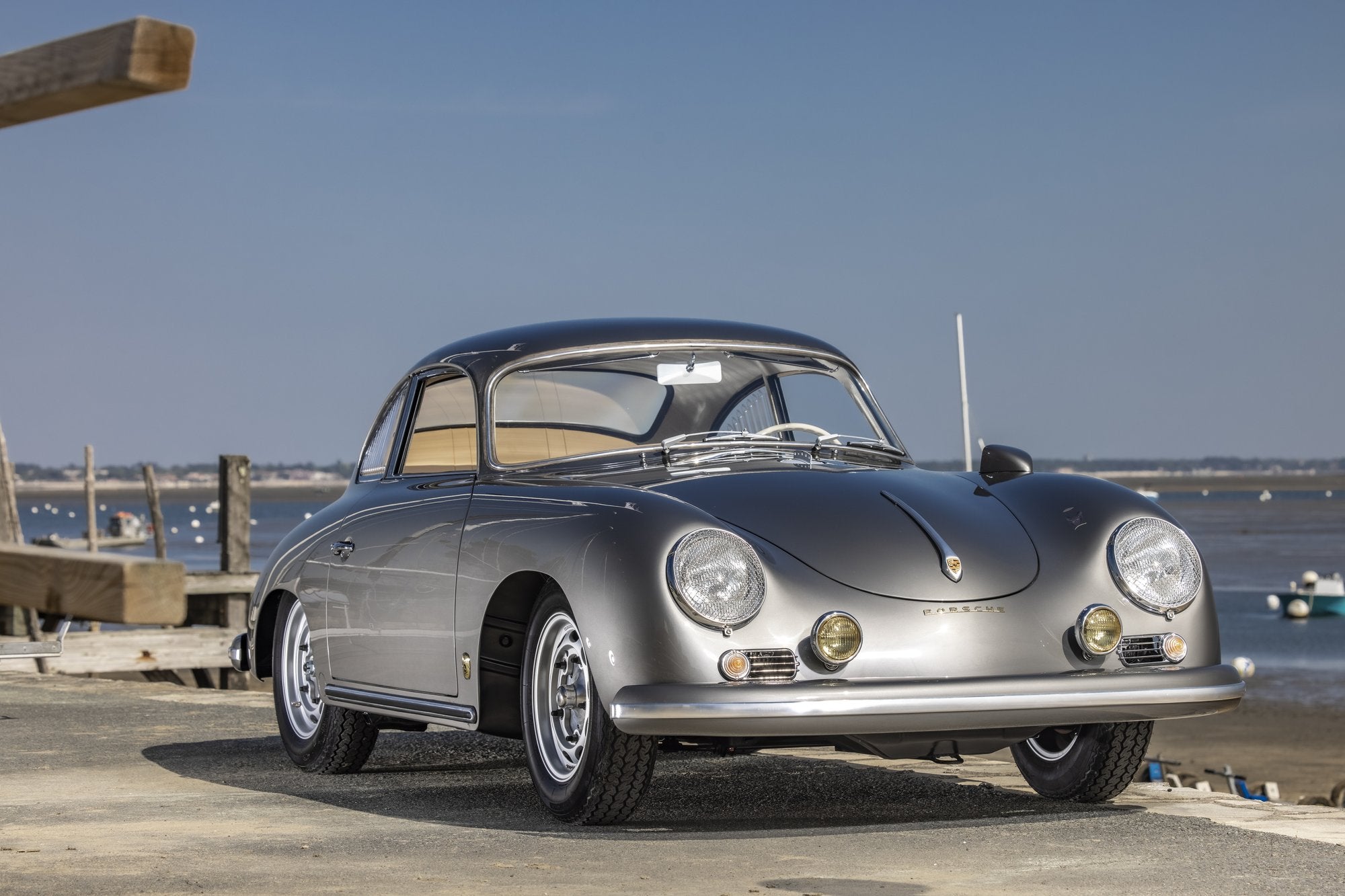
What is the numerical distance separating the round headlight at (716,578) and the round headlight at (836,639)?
211 mm

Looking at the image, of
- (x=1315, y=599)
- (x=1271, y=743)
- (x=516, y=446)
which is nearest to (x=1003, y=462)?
(x=516, y=446)

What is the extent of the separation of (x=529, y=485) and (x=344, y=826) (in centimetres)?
137

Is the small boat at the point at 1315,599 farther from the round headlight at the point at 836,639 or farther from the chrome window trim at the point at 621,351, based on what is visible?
the round headlight at the point at 836,639

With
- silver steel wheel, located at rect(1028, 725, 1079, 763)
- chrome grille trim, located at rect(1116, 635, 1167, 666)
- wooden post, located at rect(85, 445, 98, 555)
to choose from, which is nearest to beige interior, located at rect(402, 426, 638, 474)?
silver steel wheel, located at rect(1028, 725, 1079, 763)

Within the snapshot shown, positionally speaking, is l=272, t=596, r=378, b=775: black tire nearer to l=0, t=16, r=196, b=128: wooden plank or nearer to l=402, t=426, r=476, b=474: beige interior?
l=402, t=426, r=476, b=474: beige interior

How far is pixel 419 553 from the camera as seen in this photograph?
733 centimetres

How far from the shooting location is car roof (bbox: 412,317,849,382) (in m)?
7.71

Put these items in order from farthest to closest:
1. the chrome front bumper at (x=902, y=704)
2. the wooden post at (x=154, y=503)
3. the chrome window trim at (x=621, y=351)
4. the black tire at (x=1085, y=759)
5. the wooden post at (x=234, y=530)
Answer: the wooden post at (x=154, y=503) < the wooden post at (x=234, y=530) < the chrome window trim at (x=621, y=351) < the black tire at (x=1085, y=759) < the chrome front bumper at (x=902, y=704)

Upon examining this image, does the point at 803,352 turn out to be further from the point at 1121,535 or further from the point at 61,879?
the point at 61,879

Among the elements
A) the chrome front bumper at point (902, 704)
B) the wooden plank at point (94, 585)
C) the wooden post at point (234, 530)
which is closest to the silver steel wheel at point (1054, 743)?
the chrome front bumper at point (902, 704)

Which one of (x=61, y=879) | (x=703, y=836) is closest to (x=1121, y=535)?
(x=703, y=836)

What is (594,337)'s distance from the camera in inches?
304

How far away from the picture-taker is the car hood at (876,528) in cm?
612

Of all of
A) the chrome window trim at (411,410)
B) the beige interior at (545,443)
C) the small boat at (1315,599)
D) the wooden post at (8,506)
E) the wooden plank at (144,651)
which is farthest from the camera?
the small boat at (1315,599)
